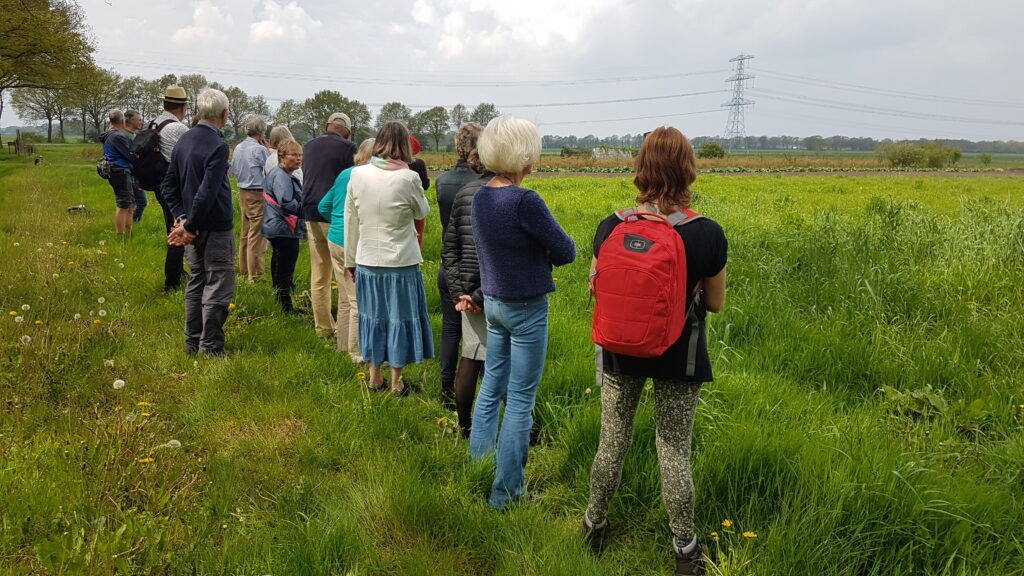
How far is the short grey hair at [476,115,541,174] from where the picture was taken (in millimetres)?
2982

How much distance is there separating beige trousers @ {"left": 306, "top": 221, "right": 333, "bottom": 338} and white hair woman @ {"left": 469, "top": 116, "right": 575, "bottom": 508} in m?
3.21

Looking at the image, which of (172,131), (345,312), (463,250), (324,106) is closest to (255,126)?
(172,131)

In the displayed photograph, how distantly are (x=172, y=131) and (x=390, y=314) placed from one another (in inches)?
149

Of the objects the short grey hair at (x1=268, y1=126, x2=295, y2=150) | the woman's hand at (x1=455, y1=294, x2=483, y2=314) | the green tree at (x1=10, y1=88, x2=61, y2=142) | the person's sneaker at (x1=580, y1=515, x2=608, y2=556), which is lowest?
the person's sneaker at (x1=580, y1=515, x2=608, y2=556)

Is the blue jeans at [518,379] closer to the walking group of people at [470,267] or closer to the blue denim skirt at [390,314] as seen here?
the walking group of people at [470,267]

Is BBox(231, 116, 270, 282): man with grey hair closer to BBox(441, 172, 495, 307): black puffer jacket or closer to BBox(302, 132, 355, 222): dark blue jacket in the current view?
BBox(302, 132, 355, 222): dark blue jacket

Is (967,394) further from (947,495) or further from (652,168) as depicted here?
(652,168)

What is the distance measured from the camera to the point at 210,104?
16.9 ft

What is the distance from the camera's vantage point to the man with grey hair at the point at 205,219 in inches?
203

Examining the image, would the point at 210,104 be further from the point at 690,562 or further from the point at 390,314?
the point at 690,562

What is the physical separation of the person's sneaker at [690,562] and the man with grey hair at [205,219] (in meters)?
4.26

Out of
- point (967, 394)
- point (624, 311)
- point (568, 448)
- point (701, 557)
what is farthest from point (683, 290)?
point (967, 394)

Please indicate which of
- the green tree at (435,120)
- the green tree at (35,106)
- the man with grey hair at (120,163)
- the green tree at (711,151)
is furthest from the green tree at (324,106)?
the man with grey hair at (120,163)

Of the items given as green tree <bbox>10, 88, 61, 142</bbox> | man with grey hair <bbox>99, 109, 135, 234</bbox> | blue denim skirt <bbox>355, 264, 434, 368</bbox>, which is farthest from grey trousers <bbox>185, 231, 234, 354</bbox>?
green tree <bbox>10, 88, 61, 142</bbox>
